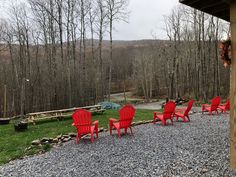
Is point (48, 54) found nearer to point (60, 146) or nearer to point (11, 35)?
point (11, 35)

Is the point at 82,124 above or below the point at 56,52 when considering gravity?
below

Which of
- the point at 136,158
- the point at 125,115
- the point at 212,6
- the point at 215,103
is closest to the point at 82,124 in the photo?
the point at 125,115

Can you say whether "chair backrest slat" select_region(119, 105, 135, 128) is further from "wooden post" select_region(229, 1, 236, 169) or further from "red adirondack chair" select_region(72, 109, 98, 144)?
"wooden post" select_region(229, 1, 236, 169)

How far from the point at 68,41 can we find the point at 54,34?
35.5 inches

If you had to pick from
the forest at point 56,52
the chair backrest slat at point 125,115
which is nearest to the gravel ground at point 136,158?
the chair backrest slat at point 125,115

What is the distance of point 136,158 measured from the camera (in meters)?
3.44

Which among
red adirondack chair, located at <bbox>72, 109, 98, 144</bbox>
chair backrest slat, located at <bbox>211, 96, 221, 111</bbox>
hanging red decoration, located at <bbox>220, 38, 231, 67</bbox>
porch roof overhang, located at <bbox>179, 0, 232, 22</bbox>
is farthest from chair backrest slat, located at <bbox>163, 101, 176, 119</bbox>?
hanging red decoration, located at <bbox>220, 38, 231, 67</bbox>

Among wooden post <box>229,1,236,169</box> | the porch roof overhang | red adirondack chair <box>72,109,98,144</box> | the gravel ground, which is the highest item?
the porch roof overhang

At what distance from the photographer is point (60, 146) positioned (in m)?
4.42

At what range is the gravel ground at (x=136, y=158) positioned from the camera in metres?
2.90

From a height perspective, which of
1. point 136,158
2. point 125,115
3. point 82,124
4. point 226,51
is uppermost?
point 226,51

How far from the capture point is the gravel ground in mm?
2896

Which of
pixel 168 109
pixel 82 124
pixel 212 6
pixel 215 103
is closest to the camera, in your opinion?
pixel 212 6

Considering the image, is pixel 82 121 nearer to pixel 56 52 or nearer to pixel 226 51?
pixel 226 51
